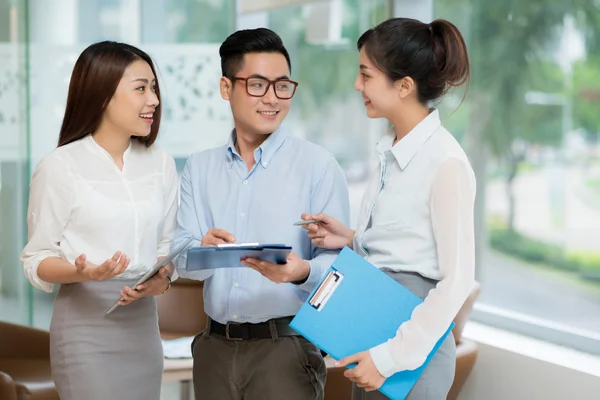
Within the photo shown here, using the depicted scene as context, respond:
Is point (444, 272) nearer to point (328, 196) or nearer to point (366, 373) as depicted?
point (366, 373)

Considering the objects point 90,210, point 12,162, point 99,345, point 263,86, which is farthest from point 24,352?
point 263,86

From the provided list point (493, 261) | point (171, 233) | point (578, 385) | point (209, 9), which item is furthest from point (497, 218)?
point (171, 233)

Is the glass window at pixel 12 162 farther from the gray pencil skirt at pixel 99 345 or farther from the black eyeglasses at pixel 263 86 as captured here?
the black eyeglasses at pixel 263 86

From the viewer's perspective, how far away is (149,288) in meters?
2.53

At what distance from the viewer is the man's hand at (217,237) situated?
7.57ft

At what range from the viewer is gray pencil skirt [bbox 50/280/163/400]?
258 centimetres

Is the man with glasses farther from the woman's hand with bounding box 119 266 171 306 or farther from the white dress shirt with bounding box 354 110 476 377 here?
the white dress shirt with bounding box 354 110 476 377

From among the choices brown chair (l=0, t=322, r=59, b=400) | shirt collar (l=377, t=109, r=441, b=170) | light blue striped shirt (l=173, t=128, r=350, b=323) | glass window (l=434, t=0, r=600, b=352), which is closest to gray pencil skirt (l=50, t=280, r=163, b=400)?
light blue striped shirt (l=173, t=128, r=350, b=323)

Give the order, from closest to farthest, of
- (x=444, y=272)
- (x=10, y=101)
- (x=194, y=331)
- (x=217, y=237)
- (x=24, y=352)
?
(x=444, y=272) < (x=217, y=237) < (x=24, y=352) < (x=194, y=331) < (x=10, y=101)

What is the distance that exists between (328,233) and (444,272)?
0.48m

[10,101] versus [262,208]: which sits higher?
[10,101]

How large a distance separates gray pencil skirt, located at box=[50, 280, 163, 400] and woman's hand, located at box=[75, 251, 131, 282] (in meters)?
0.19

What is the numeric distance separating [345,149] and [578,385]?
303 cm

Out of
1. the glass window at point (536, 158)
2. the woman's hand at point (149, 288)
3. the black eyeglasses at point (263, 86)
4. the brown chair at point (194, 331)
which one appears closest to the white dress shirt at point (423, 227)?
the black eyeglasses at point (263, 86)
